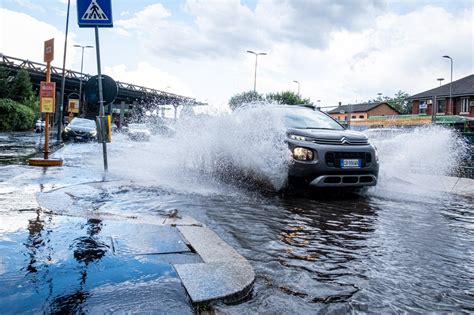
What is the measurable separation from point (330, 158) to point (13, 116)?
107ft

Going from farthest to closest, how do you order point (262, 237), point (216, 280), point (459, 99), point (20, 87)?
point (459, 99), point (20, 87), point (262, 237), point (216, 280)

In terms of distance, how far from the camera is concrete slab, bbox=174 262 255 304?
7.64 feet

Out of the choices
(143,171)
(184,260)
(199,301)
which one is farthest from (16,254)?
(143,171)

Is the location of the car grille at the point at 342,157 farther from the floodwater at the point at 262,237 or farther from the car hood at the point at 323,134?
the floodwater at the point at 262,237

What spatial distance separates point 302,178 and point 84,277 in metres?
4.01

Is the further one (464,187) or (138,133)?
(138,133)

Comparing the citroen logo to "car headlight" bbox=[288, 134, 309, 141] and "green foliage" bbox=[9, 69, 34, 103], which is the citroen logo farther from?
"green foliage" bbox=[9, 69, 34, 103]

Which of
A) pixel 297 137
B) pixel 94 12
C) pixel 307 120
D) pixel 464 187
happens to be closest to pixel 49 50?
pixel 94 12

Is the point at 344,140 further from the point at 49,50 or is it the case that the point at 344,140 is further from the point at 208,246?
the point at 49,50

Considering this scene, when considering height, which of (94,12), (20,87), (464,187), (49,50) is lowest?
(464,187)

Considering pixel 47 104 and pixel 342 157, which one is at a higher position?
pixel 47 104

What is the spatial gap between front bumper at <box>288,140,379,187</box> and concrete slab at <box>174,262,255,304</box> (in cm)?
325

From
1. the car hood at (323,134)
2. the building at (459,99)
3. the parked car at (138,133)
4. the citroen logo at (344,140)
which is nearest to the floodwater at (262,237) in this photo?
the car hood at (323,134)

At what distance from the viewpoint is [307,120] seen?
7.17 meters
